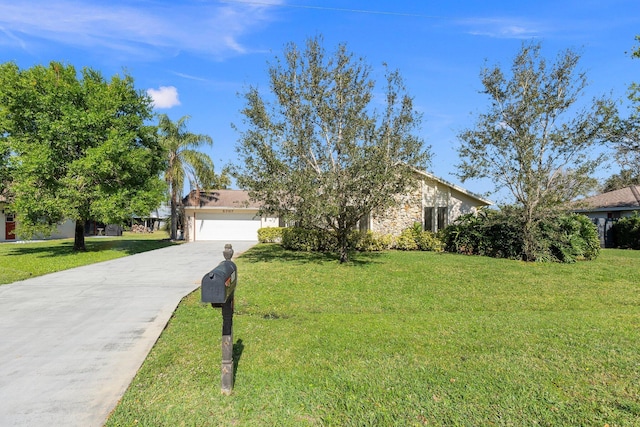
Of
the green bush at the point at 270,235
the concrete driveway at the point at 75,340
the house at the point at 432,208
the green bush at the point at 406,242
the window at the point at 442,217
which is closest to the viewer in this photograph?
the concrete driveway at the point at 75,340

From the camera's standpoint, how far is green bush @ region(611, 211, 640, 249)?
63.6ft

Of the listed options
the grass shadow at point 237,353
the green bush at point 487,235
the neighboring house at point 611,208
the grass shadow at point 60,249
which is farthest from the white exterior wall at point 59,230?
the neighboring house at point 611,208

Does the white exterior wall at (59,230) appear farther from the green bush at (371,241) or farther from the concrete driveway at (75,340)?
the green bush at (371,241)

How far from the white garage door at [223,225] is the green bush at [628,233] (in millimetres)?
21367

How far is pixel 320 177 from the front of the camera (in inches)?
432

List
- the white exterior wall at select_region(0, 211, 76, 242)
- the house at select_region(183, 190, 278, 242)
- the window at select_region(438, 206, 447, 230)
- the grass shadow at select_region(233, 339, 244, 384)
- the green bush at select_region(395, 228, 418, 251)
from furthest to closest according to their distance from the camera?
the house at select_region(183, 190, 278, 242) → the white exterior wall at select_region(0, 211, 76, 242) → the window at select_region(438, 206, 447, 230) → the green bush at select_region(395, 228, 418, 251) → the grass shadow at select_region(233, 339, 244, 384)

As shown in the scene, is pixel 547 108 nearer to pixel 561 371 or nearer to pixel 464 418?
pixel 561 371

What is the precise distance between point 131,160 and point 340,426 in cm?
1484

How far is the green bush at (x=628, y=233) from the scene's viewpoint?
19.4 m

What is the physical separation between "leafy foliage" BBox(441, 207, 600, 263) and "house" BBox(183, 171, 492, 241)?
3.46 metres

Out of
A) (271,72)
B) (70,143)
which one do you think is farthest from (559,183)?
(70,143)

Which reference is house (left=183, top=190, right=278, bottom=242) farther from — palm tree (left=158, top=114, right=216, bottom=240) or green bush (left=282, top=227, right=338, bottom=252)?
green bush (left=282, top=227, right=338, bottom=252)

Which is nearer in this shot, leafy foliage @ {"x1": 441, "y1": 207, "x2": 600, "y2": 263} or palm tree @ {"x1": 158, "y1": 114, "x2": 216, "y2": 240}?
leafy foliage @ {"x1": 441, "y1": 207, "x2": 600, "y2": 263}

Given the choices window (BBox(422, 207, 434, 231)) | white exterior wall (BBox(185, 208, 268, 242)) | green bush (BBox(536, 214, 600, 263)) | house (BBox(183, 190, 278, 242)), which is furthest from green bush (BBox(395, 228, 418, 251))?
white exterior wall (BBox(185, 208, 268, 242))
